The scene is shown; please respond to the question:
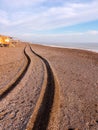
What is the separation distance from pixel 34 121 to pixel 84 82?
679cm

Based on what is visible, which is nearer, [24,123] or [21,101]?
[24,123]

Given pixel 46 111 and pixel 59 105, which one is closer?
pixel 46 111

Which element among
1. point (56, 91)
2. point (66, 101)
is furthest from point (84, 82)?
point (66, 101)

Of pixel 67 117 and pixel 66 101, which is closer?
pixel 67 117

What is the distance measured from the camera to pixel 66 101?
9.73 m

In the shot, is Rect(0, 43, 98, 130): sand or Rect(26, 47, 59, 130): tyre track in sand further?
Rect(0, 43, 98, 130): sand

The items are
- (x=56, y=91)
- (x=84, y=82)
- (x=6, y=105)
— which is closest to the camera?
(x=6, y=105)

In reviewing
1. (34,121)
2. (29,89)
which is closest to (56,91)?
(29,89)

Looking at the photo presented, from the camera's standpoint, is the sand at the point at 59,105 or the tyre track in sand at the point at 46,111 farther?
the sand at the point at 59,105

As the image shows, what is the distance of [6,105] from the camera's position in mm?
9117

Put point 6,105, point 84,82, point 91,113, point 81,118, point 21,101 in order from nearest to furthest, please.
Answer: point 81,118 < point 91,113 < point 6,105 < point 21,101 < point 84,82

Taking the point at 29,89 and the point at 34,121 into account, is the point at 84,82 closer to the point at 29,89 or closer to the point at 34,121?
the point at 29,89

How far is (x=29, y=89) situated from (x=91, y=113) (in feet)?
13.5

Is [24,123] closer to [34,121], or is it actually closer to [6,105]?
[34,121]
